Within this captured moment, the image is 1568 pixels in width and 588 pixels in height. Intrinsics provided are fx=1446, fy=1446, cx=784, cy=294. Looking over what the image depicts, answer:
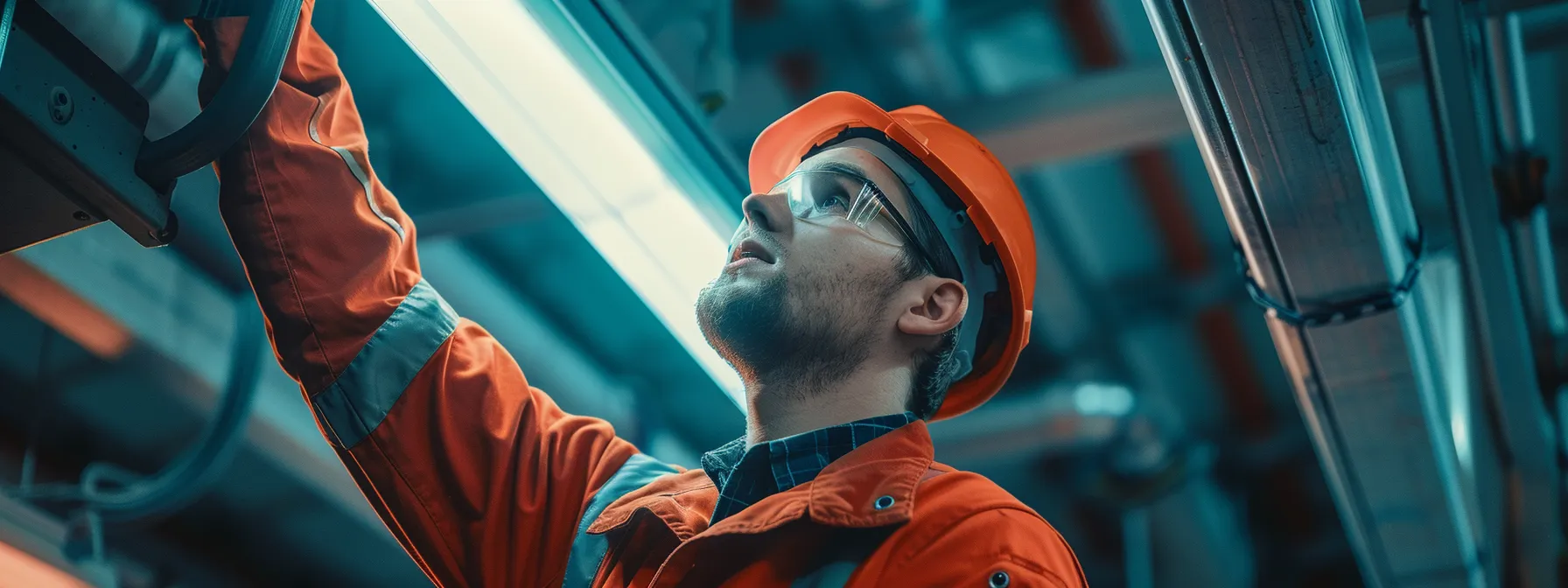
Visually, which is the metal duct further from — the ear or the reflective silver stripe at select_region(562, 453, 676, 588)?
the ear

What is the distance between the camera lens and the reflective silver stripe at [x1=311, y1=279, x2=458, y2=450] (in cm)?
177

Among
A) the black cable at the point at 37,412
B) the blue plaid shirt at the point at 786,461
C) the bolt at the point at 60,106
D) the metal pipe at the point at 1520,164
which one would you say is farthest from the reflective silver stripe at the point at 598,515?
the black cable at the point at 37,412

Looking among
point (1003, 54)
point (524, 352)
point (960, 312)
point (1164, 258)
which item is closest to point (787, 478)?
point (960, 312)

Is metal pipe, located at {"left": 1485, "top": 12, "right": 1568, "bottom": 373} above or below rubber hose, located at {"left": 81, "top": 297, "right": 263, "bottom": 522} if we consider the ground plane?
below

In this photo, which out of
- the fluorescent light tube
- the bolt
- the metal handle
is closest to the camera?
the bolt

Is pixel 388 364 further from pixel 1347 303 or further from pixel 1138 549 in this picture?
pixel 1138 549

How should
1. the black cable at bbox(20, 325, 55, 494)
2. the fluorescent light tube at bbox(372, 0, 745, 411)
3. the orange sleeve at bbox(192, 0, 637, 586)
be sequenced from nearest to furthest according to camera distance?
the orange sleeve at bbox(192, 0, 637, 586)
the fluorescent light tube at bbox(372, 0, 745, 411)
the black cable at bbox(20, 325, 55, 494)

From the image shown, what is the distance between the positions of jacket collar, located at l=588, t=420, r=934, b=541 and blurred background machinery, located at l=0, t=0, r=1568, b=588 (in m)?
0.59

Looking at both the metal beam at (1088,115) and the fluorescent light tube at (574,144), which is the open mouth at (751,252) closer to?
the fluorescent light tube at (574,144)

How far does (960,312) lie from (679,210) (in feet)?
1.66

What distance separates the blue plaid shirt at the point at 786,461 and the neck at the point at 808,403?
4.1 inches

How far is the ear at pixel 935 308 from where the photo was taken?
79.0 inches

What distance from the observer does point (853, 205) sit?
2.05 meters

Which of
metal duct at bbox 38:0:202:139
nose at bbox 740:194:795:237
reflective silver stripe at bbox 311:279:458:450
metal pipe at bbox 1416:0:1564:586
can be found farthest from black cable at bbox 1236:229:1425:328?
metal duct at bbox 38:0:202:139
